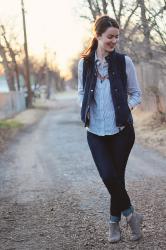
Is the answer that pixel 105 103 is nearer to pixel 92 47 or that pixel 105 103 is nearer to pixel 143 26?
pixel 92 47

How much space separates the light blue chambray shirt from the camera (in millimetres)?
5062

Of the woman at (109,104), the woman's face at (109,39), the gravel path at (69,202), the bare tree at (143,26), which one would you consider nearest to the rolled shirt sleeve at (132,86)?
the woman at (109,104)

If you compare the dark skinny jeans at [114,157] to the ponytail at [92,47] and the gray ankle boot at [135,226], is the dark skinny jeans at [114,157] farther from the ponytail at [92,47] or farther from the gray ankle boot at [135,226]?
the ponytail at [92,47]

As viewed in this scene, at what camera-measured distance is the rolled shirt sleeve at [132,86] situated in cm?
511

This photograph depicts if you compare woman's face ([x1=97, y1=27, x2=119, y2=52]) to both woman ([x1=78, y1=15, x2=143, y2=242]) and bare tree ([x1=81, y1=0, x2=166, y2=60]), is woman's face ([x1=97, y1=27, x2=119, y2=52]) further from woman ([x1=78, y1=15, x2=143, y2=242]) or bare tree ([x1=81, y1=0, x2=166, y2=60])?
bare tree ([x1=81, y1=0, x2=166, y2=60])

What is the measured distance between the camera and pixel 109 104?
199 inches

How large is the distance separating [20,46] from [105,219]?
4819 centimetres

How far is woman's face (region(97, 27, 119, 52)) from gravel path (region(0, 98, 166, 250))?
5.80 ft

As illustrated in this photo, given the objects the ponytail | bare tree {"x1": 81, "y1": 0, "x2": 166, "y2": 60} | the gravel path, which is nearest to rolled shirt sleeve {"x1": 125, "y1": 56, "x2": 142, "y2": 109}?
the ponytail

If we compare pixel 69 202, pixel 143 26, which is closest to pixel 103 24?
pixel 69 202

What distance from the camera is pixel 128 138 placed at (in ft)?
16.8

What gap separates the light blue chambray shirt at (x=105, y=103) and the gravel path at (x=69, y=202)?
1.07 metres

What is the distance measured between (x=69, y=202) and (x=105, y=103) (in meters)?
2.54

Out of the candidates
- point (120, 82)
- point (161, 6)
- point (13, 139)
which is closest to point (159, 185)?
point (120, 82)
